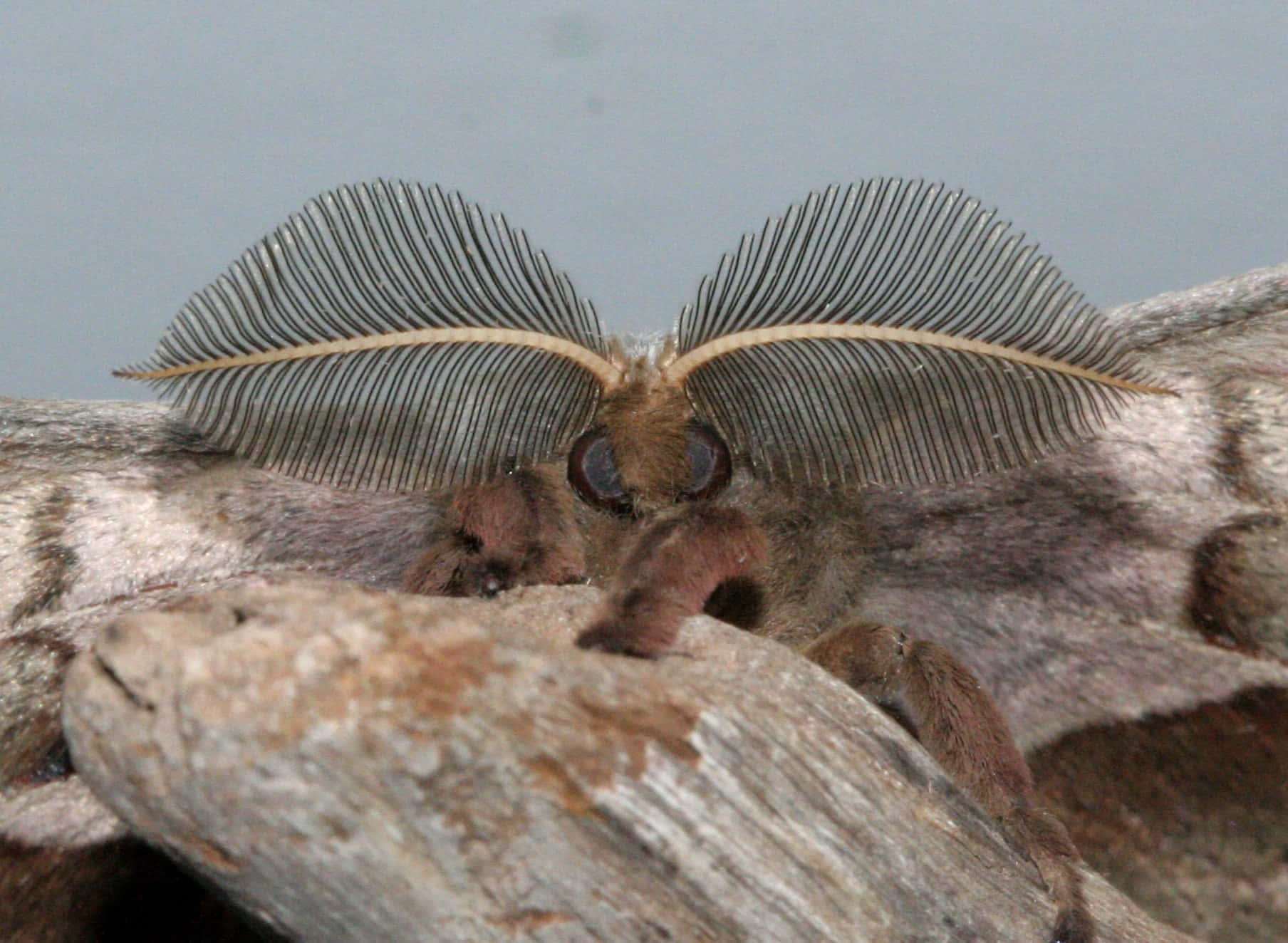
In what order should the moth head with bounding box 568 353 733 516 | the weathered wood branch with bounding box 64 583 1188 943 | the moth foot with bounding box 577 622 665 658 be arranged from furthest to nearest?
the moth head with bounding box 568 353 733 516, the moth foot with bounding box 577 622 665 658, the weathered wood branch with bounding box 64 583 1188 943

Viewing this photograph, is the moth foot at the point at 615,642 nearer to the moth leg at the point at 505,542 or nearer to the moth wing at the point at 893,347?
the moth leg at the point at 505,542

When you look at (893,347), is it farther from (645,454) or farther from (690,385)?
(645,454)

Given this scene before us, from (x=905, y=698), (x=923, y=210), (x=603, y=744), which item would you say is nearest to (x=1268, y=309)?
(x=923, y=210)

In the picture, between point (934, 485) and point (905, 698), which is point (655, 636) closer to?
point (905, 698)

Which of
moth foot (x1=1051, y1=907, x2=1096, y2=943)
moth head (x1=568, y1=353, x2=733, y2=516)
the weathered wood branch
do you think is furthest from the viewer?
moth head (x1=568, y1=353, x2=733, y2=516)

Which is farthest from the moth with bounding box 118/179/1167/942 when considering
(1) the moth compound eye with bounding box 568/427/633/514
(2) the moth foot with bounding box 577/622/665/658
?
(2) the moth foot with bounding box 577/622/665/658

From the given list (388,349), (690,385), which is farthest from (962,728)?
(388,349)

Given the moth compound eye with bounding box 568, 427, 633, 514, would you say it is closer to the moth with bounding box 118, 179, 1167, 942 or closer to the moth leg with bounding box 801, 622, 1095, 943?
the moth with bounding box 118, 179, 1167, 942
